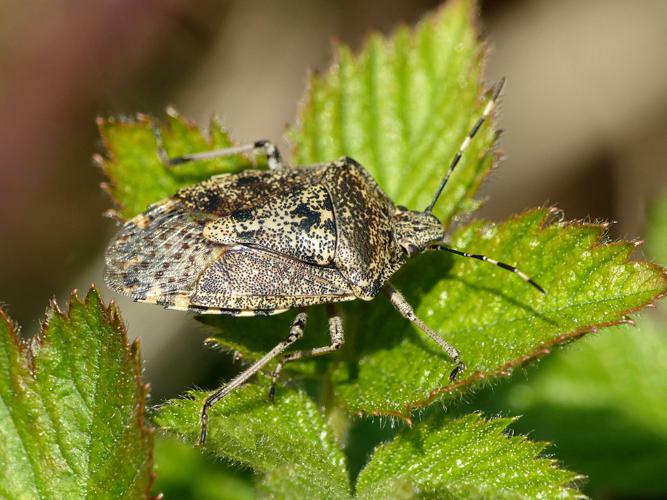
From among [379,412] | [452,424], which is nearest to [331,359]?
[379,412]

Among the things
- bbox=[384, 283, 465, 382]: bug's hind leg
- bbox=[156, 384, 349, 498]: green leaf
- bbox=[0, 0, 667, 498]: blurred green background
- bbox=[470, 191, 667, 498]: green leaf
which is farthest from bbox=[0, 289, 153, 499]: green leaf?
bbox=[0, 0, 667, 498]: blurred green background

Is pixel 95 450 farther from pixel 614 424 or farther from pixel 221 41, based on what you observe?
pixel 221 41

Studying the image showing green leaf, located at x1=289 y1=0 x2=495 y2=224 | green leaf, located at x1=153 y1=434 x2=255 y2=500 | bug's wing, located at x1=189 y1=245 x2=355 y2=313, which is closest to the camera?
bug's wing, located at x1=189 y1=245 x2=355 y2=313

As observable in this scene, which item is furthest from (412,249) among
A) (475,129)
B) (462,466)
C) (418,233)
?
(462,466)

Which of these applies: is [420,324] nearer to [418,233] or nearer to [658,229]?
[418,233]

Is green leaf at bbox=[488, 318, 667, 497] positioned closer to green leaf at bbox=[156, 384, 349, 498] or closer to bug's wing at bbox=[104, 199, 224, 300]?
green leaf at bbox=[156, 384, 349, 498]
